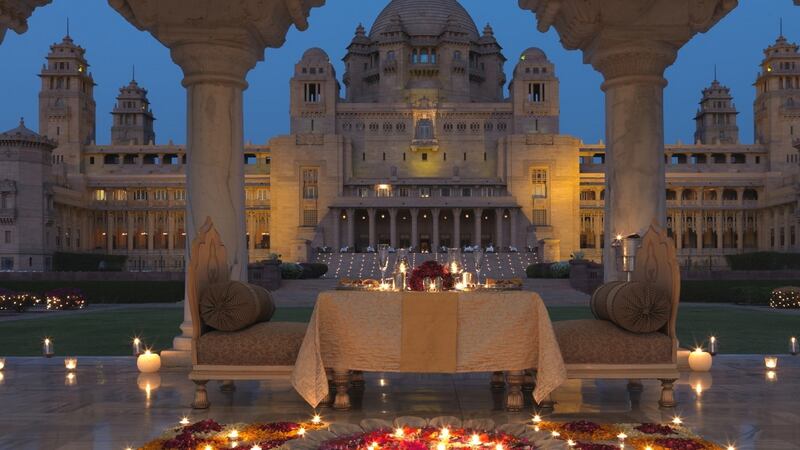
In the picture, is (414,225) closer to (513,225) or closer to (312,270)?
(513,225)

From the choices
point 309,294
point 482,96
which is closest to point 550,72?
point 482,96

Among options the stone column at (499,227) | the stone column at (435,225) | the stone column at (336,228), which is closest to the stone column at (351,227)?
the stone column at (336,228)

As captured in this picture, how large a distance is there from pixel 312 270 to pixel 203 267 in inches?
1495

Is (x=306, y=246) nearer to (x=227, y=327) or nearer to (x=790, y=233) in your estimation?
(x=790, y=233)

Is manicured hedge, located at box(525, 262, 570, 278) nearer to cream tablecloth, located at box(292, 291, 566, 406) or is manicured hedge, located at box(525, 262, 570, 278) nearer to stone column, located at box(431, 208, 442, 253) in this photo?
stone column, located at box(431, 208, 442, 253)

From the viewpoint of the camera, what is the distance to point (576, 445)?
20.0 feet

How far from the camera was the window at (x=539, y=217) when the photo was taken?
7288cm

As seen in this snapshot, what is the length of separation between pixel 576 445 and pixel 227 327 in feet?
12.3

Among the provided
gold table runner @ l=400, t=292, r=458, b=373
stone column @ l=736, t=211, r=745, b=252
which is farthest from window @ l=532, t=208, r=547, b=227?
gold table runner @ l=400, t=292, r=458, b=373

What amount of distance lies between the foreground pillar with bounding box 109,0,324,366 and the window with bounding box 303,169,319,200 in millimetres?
63073

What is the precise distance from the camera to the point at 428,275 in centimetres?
835

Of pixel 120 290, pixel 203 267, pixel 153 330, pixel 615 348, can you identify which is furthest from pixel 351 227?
pixel 615 348

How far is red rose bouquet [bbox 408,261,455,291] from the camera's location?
835 centimetres

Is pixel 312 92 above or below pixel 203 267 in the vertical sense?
above
